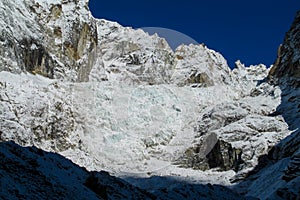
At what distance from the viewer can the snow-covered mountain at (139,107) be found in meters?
65.6

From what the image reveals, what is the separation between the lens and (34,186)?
19.8m

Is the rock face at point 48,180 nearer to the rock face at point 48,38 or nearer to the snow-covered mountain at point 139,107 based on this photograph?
the snow-covered mountain at point 139,107

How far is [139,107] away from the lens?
9475cm

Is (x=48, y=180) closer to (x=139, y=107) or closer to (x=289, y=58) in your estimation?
(x=139, y=107)

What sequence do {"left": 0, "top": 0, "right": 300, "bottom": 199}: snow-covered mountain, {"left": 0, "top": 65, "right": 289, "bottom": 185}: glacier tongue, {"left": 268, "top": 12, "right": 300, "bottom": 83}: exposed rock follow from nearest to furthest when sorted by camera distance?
{"left": 0, "top": 0, "right": 300, "bottom": 199}: snow-covered mountain < {"left": 0, "top": 65, "right": 289, "bottom": 185}: glacier tongue < {"left": 268, "top": 12, "right": 300, "bottom": 83}: exposed rock

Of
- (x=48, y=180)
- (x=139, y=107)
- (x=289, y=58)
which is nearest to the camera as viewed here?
(x=48, y=180)

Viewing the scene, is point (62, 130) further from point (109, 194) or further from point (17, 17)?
point (109, 194)

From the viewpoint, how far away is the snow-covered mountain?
215 feet

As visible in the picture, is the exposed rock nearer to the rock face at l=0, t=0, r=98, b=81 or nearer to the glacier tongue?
the glacier tongue

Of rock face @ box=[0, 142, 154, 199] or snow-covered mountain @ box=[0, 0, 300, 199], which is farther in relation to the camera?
snow-covered mountain @ box=[0, 0, 300, 199]

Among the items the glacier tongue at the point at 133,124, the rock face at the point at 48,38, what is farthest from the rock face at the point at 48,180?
the rock face at the point at 48,38

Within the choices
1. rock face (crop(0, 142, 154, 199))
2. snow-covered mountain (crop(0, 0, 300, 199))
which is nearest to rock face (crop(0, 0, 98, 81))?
snow-covered mountain (crop(0, 0, 300, 199))

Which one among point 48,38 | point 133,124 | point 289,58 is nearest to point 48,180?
point 133,124

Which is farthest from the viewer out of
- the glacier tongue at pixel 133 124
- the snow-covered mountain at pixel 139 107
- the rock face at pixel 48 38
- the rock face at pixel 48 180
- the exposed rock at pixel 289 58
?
the exposed rock at pixel 289 58
